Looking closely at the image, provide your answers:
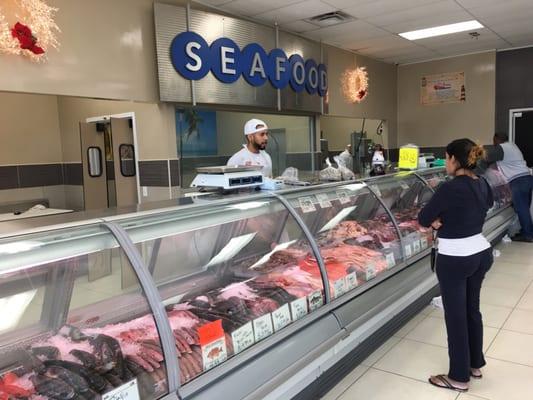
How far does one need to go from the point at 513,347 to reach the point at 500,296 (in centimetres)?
116

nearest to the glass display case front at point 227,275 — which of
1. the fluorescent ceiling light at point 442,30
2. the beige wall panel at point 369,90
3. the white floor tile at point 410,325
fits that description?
the white floor tile at point 410,325

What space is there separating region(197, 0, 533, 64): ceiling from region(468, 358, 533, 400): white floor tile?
406 cm

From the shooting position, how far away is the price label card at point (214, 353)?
5.74 feet

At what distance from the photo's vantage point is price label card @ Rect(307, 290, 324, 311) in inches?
91.4

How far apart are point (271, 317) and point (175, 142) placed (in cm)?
330

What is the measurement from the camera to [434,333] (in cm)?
346

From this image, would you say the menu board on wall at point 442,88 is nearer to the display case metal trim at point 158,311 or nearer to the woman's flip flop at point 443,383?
the woman's flip flop at point 443,383

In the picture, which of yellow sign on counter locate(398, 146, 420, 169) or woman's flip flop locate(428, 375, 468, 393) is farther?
yellow sign on counter locate(398, 146, 420, 169)

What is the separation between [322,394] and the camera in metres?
2.49

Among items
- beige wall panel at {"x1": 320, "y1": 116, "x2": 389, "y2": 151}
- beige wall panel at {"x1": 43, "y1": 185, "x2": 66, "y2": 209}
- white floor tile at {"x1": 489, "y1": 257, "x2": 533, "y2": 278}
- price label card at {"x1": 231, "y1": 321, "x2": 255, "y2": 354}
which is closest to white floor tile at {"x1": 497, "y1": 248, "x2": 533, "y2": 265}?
white floor tile at {"x1": 489, "y1": 257, "x2": 533, "y2": 278}

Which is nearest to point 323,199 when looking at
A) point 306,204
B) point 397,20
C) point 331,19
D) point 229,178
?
point 306,204

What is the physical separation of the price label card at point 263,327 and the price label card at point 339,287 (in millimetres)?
549

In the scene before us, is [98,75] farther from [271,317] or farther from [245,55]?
[271,317]

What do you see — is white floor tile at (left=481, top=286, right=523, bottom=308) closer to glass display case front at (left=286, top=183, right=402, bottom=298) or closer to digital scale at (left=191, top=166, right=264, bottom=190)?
glass display case front at (left=286, top=183, right=402, bottom=298)
